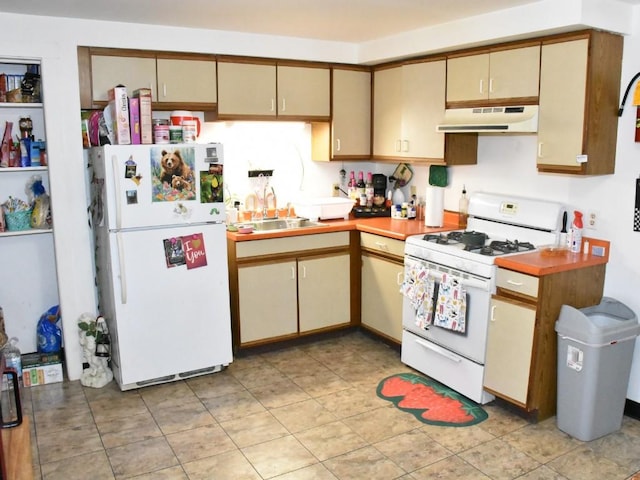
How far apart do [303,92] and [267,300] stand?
5.18ft

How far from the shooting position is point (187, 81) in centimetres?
396

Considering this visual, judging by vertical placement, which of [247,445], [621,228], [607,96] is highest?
[607,96]

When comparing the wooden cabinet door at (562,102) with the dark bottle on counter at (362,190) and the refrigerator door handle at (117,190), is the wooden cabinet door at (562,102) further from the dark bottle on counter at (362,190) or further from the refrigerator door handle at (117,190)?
the refrigerator door handle at (117,190)

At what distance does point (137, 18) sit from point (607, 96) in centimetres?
279

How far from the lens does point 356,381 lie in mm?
3834

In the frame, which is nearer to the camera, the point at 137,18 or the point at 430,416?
the point at 430,416

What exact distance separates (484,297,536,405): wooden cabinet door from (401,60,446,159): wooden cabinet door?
4.34 feet

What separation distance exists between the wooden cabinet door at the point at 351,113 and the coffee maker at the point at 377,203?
0.84ft

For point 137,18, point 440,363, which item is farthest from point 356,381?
point 137,18

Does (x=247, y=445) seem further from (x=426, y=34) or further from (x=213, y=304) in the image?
(x=426, y=34)

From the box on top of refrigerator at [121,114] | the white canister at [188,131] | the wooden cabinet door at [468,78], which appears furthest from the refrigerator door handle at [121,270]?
the wooden cabinet door at [468,78]

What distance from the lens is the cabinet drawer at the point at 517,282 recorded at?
3.09 meters

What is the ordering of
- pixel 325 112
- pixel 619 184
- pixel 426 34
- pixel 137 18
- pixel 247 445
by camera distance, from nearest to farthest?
pixel 247 445, pixel 619 184, pixel 137 18, pixel 426 34, pixel 325 112

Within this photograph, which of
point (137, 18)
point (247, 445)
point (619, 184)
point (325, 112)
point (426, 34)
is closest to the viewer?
point (247, 445)
